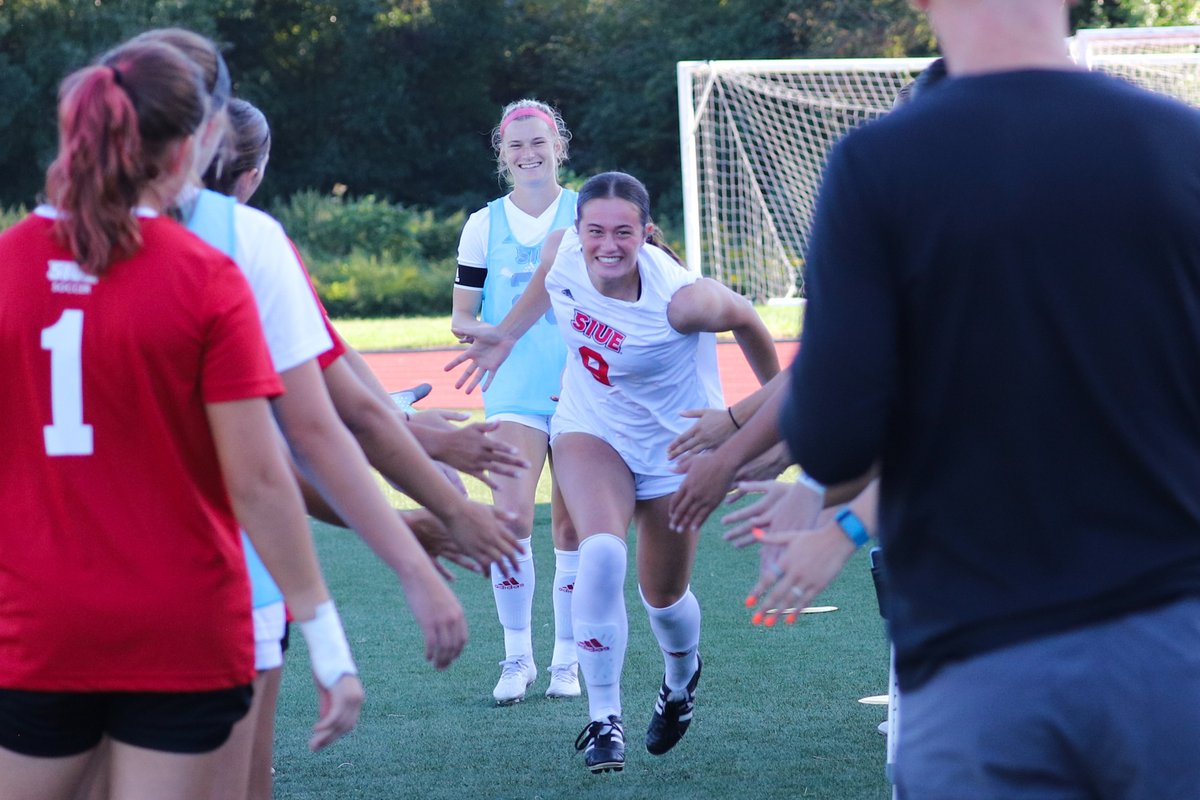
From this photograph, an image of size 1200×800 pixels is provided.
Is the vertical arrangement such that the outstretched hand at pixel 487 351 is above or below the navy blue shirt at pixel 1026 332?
below

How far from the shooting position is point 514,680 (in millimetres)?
5660

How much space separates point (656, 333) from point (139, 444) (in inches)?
113

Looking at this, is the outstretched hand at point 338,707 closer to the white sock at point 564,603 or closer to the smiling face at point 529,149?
the white sock at point 564,603

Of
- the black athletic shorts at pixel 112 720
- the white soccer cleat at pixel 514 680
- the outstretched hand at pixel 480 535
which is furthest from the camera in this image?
the white soccer cleat at pixel 514 680

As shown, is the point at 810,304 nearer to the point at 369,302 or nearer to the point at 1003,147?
the point at 1003,147

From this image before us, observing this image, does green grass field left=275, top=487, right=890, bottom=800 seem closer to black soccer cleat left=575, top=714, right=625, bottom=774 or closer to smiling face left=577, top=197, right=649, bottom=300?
black soccer cleat left=575, top=714, right=625, bottom=774

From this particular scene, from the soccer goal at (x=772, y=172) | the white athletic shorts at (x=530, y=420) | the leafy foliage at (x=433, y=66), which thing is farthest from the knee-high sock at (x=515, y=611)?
the leafy foliage at (x=433, y=66)

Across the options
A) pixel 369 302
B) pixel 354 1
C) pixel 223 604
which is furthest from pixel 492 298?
pixel 354 1

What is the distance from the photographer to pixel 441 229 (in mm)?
32438

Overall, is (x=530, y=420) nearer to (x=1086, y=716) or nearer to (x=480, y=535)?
(x=480, y=535)

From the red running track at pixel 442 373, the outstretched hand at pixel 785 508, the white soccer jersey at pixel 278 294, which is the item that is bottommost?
the red running track at pixel 442 373

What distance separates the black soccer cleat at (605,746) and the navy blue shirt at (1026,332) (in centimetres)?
296

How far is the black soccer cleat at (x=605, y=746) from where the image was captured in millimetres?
4668

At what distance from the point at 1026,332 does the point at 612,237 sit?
3239mm
